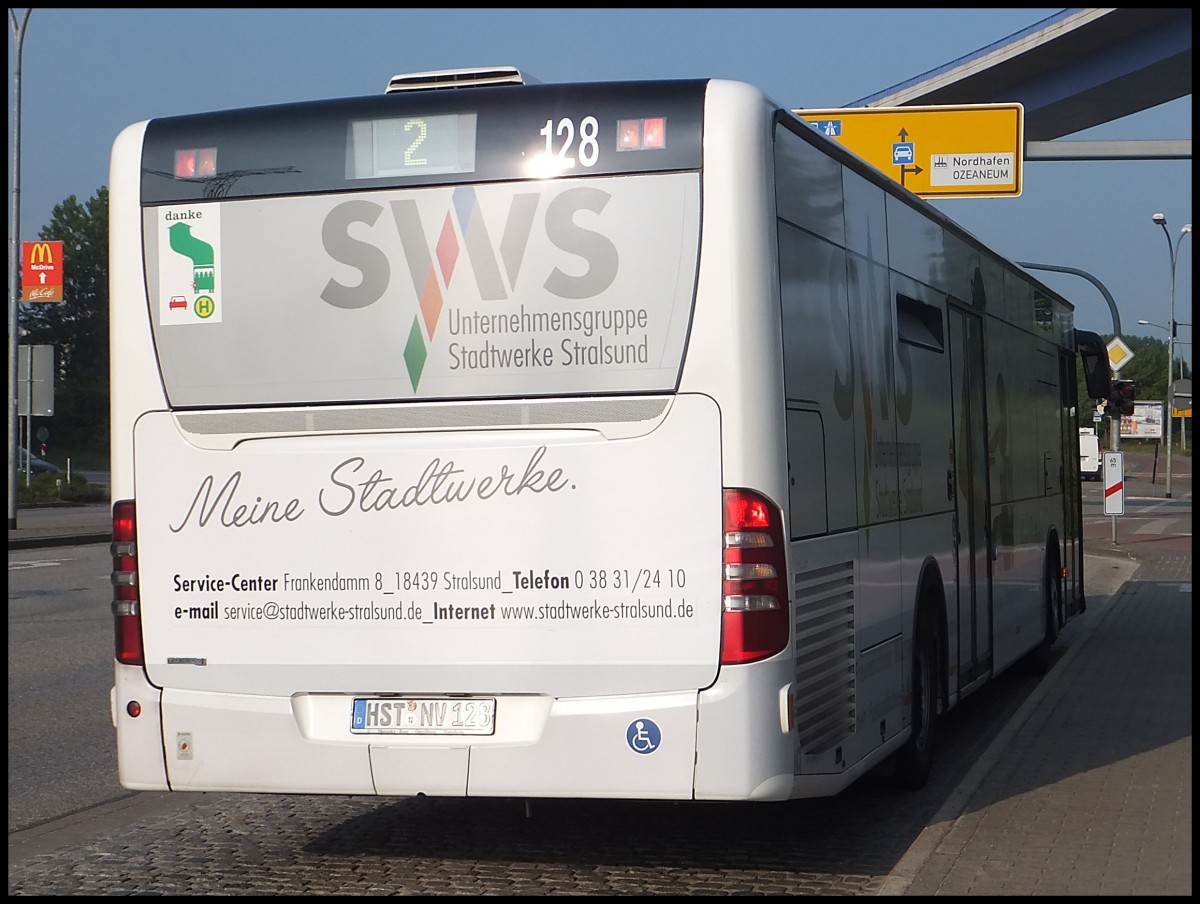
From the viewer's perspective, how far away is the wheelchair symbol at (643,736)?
5.95 meters

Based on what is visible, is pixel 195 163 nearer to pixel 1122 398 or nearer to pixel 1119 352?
pixel 1122 398

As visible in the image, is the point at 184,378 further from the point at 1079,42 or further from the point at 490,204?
the point at 1079,42

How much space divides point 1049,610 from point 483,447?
8478mm

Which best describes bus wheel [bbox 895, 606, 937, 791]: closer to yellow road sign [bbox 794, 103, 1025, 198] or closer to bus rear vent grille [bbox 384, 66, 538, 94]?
bus rear vent grille [bbox 384, 66, 538, 94]

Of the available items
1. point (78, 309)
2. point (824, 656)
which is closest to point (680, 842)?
point (824, 656)

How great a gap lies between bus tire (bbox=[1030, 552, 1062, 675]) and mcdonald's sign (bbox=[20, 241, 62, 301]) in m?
22.4

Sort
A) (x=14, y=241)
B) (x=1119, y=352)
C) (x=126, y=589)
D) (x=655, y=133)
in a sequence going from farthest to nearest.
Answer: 1. (x=1119, y=352)
2. (x=14, y=241)
3. (x=126, y=589)
4. (x=655, y=133)

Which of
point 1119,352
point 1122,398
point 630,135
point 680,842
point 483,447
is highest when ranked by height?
point 1119,352

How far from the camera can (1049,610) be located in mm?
13547

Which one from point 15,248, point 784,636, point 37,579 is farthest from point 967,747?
point 15,248

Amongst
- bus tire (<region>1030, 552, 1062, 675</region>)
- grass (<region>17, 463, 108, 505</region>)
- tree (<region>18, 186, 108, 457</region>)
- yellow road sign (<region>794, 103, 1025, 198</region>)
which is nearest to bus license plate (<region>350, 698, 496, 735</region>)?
bus tire (<region>1030, 552, 1062, 675</region>)

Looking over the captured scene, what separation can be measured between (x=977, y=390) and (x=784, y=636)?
4548 millimetres

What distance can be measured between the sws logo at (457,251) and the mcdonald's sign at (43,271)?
26.6m

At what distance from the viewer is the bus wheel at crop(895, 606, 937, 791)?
8344mm
